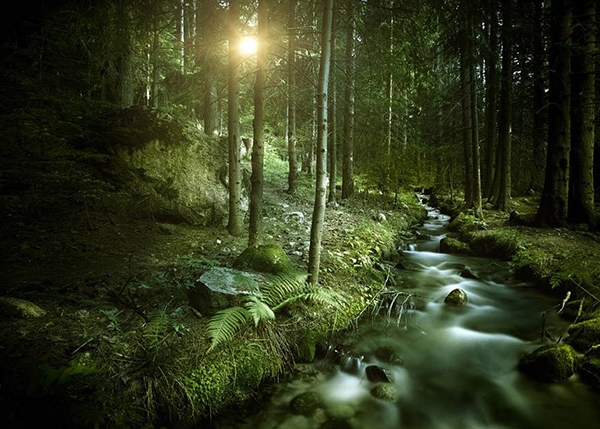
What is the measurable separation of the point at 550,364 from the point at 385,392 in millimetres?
2214

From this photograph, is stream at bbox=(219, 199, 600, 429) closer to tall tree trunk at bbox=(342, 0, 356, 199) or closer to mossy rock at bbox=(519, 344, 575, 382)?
mossy rock at bbox=(519, 344, 575, 382)

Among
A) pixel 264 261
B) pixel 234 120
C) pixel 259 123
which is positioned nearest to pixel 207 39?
pixel 234 120

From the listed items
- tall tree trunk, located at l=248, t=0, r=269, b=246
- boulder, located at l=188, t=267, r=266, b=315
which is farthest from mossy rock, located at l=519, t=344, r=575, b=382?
tall tree trunk, located at l=248, t=0, r=269, b=246

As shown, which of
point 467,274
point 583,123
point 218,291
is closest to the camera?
point 218,291

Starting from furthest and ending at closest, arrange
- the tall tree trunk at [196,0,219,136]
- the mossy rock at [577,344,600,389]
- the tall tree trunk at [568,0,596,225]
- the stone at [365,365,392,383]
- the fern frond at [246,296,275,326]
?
the tall tree trunk at [568,0,596,225] < the tall tree trunk at [196,0,219,136] < the stone at [365,365,392,383] < the mossy rock at [577,344,600,389] < the fern frond at [246,296,275,326]

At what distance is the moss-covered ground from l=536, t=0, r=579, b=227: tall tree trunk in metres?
6.49

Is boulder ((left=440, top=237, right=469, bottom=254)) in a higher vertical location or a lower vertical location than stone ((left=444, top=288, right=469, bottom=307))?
higher

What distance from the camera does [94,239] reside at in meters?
5.75

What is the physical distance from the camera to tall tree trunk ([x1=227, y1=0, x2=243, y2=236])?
5945 millimetres

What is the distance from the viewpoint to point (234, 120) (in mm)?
6645

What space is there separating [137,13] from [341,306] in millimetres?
5446

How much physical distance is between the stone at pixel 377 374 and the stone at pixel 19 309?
161 inches

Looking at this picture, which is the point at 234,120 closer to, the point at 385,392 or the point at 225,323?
the point at 225,323

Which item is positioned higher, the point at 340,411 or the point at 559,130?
the point at 559,130
